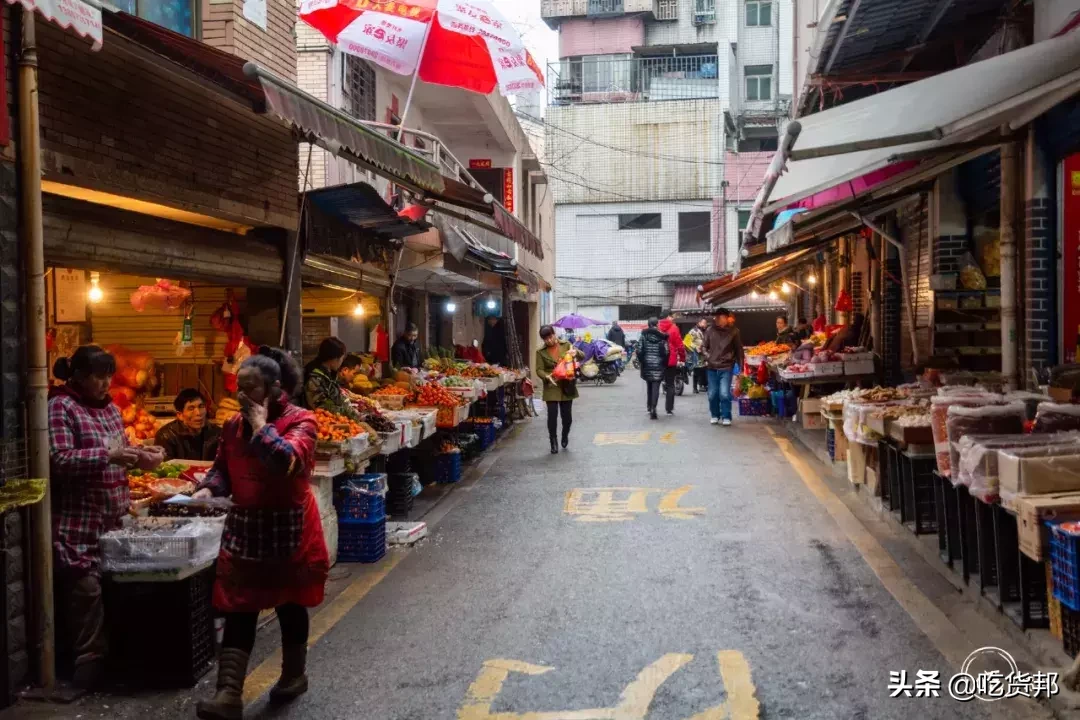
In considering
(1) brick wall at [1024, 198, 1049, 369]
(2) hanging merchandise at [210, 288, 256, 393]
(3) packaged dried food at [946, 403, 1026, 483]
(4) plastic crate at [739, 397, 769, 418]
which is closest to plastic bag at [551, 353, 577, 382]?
(2) hanging merchandise at [210, 288, 256, 393]

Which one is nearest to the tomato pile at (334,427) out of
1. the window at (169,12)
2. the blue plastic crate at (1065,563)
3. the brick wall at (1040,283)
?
the window at (169,12)

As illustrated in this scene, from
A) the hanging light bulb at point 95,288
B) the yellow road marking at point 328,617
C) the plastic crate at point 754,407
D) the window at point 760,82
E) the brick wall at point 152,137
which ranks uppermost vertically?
the window at point 760,82

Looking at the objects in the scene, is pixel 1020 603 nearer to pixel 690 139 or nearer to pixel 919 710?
pixel 919 710

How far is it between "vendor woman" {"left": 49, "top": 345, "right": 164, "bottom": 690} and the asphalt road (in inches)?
20.4

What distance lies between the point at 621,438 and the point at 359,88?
23.1 ft

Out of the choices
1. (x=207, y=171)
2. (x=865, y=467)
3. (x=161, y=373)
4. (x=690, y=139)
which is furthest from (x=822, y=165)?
(x=690, y=139)

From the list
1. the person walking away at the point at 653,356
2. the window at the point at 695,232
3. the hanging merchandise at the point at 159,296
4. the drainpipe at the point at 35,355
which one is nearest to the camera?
the drainpipe at the point at 35,355

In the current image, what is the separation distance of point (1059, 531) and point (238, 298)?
8.29 m

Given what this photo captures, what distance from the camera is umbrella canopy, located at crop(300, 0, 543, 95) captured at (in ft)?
37.4

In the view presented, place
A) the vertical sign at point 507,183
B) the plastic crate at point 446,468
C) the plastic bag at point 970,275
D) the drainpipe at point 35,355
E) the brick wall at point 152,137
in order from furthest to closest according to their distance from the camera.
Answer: the vertical sign at point 507,183
the plastic crate at point 446,468
the plastic bag at point 970,275
the brick wall at point 152,137
the drainpipe at point 35,355

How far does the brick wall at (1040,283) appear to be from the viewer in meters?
8.70

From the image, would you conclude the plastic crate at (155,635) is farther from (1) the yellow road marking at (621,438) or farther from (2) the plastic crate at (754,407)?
(2) the plastic crate at (754,407)

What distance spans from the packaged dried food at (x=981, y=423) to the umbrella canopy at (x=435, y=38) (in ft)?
24.9

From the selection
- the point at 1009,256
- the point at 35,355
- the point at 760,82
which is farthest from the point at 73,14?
the point at 760,82
